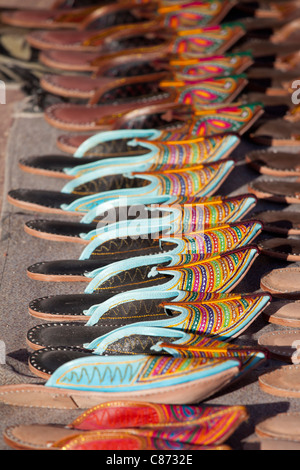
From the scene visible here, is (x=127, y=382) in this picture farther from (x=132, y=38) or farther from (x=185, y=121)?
(x=132, y=38)

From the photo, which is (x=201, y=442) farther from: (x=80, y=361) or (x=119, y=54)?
(x=119, y=54)

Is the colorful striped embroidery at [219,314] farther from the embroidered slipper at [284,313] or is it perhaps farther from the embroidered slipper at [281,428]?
the embroidered slipper at [281,428]

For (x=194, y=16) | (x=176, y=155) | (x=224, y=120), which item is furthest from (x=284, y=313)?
(x=194, y=16)

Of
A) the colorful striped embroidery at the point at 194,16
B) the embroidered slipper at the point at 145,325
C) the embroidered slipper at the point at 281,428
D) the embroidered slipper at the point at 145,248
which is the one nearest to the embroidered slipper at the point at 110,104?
the colorful striped embroidery at the point at 194,16

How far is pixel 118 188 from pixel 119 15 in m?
1.38

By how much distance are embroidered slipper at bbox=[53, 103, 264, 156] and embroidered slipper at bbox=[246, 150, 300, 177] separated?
0.11 meters

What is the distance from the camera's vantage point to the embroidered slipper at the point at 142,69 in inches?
105

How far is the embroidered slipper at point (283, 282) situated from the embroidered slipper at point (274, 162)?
1.75 feet

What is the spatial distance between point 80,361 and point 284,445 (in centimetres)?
48

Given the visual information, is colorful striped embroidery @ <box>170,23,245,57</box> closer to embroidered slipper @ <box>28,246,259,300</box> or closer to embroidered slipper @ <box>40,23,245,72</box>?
embroidered slipper @ <box>40,23,245,72</box>

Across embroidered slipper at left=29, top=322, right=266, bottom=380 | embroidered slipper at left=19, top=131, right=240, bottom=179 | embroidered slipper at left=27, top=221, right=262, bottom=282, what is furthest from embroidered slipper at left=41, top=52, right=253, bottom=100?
embroidered slipper at left=29, top=322, right=266, bottom=380

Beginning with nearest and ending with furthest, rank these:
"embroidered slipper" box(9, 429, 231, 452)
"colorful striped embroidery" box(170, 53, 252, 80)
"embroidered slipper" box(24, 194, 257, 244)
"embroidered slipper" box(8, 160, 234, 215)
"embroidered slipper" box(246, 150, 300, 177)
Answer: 1. "embroidered slipper" box(9, 429, 231, 452)
2. "embroidered slipper" box(24, 194, 257, 244)
3. "embroidered slipper" box(8, 160, 234, 215)
4. "embroidered slipper" box(246, 150, 300, 177)
5. "colorful striped embroidery" box(170, 53, 252, 80)

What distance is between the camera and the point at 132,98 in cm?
270

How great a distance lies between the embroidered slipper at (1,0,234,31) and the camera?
3.10 metres
